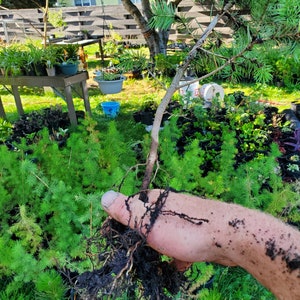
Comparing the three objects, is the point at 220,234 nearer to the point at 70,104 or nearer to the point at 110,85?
the point at 70,104

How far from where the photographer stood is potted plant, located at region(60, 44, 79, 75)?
13.1ft

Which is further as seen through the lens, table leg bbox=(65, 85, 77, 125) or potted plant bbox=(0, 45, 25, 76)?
table leg bbox=(65, 85, 77, 125)

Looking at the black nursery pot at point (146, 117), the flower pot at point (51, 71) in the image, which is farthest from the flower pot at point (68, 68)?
the black nursery pot at point (146, 117)

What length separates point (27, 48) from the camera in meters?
4.16

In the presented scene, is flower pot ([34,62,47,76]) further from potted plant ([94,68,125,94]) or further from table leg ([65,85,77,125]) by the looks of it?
potted plant ([94,68,125,94])

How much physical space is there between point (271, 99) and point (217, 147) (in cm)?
314

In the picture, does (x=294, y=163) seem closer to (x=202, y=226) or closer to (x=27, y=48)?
(x=202, y=226)

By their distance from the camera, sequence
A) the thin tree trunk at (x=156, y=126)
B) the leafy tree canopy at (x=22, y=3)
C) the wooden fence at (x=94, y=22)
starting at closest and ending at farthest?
the thin tree trunk at (x=156, y=126) → the wooden fence at (x=94, y=22) → the leafy tree canopy at (x=22, y=3)

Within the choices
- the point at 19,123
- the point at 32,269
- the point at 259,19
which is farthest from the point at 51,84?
the point at 259,19

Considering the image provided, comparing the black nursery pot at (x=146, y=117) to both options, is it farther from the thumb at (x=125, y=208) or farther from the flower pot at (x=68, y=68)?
the thumb at (x=125, y=208)

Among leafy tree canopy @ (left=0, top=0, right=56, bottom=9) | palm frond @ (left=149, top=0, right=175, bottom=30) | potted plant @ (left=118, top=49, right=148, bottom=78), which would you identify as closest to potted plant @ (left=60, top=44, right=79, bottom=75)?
potted plant @ (left=118, top=49, right=148, bottom=78)

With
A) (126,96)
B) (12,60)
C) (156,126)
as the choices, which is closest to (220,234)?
(156,126)

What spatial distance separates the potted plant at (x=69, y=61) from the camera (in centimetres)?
399

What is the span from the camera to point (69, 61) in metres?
4.05
